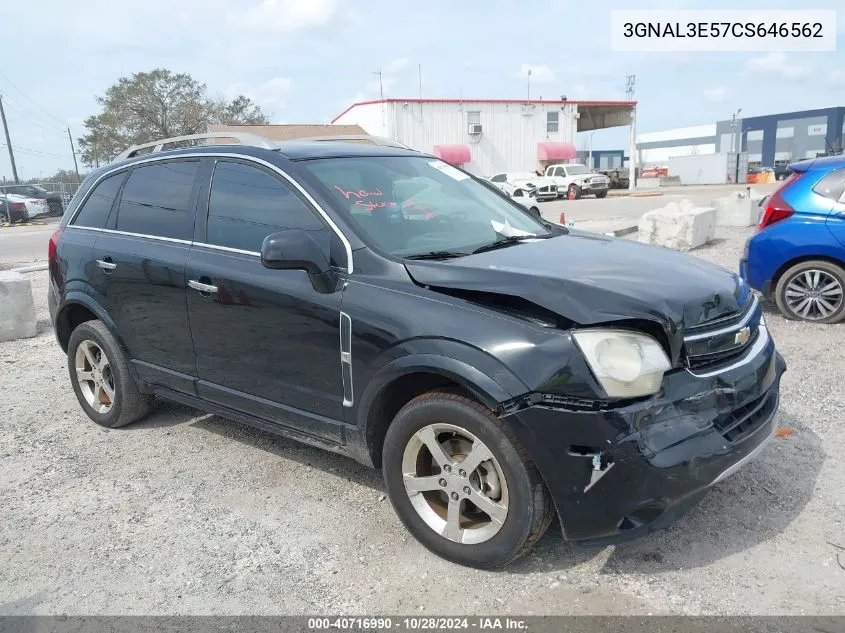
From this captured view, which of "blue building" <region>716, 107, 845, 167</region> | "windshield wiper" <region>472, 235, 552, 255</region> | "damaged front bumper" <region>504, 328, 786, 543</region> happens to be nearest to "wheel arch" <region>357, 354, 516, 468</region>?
"damaged front bumper" <region>504, 328, 786, 543</region>

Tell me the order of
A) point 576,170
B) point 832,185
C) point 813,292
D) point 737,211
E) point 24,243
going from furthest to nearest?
point 576,170
point 24,243
point 737,211
point 813,292
point 832,185

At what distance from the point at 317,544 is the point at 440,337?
121 centimetres

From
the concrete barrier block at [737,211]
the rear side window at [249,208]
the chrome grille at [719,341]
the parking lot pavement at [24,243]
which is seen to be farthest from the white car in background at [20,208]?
the chrome grille at [719,341]

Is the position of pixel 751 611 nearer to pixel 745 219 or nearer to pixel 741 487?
pixel 741 487

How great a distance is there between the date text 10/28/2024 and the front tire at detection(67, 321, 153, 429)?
2.52m

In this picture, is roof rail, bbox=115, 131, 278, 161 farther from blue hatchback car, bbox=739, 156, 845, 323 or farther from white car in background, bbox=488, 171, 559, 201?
white car in background, bbox=488, 171, 559, 201

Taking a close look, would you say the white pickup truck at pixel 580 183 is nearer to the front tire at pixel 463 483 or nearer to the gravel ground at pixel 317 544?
the gravel ground at pixel 317 544

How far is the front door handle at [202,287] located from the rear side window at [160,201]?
311 millimetres

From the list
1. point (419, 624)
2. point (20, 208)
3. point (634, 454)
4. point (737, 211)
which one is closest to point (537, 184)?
point (737, 211)

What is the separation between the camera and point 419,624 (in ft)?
8.66

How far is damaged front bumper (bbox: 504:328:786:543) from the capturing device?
252 centimetres

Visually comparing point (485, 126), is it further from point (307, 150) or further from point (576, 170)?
point (307, 150)

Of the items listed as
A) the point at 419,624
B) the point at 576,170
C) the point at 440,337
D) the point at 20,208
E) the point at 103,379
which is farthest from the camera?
the point at 576,170

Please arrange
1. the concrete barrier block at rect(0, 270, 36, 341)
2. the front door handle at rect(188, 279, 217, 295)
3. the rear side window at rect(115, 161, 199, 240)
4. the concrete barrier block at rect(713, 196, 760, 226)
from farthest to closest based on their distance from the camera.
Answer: the concrete barrier block at rect(713, 196, 760, 226), the concrete barrier block at rect(0, 270, 36, 341), the rear side window at rect(115, 161, 199, 240), the front door handle at rect(188, 279, 217, 295)
